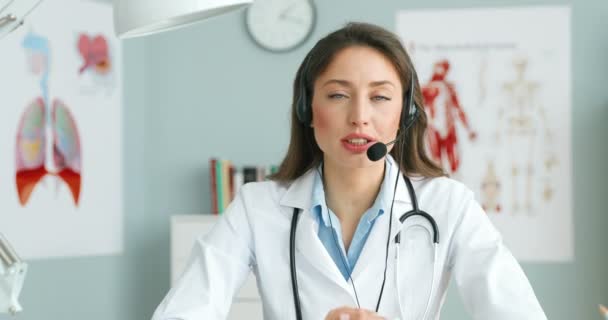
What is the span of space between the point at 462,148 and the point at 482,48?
1.54 feet

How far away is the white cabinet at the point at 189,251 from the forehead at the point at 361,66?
1821 mm

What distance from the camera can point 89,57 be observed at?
3.49 metres

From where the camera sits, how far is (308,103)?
1702 mm

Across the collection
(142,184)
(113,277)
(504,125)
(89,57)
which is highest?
(89,57)

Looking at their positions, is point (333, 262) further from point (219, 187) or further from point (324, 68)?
point (219, 187)

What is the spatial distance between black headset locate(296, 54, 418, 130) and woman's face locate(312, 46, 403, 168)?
2cm

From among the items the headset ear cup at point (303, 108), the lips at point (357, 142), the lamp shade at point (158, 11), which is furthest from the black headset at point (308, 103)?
the lamp shade at point (158, 11)

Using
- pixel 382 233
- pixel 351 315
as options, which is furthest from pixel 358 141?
pixel 351 315

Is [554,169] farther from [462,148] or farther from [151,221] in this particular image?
[151,221]

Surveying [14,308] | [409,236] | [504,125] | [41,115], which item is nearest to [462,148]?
[504,125]

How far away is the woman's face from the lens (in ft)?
5.22

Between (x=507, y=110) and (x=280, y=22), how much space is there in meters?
1.13

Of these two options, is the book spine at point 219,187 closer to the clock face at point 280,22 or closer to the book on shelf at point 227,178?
the book on shelf at point 227,178

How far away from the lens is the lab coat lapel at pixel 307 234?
1.60 meters
